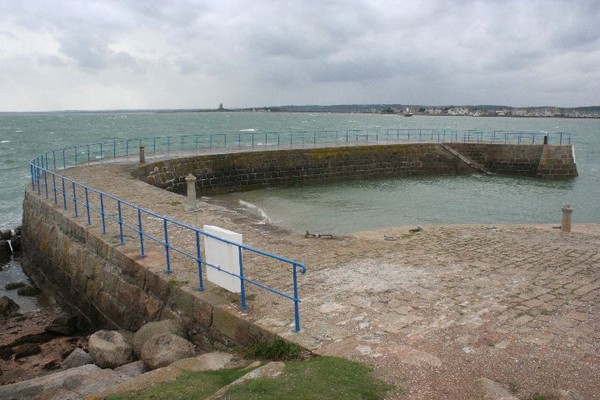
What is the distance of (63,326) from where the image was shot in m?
9.71

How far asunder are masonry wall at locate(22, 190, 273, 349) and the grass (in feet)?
2.97

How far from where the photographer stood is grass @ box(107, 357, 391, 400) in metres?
4.42

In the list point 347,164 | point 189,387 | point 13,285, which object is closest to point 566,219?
point 189,387

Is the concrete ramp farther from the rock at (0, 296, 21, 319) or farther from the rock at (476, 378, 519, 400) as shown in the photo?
the rock at (476, 378, 519, 400)

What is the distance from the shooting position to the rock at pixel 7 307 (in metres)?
11.0

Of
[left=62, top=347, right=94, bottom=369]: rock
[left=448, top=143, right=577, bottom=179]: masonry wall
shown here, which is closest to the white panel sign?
[left=62, top=347, right=94, bottom=369]: rock

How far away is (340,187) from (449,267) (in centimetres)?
1800

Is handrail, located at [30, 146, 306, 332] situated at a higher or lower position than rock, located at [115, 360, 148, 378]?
higher

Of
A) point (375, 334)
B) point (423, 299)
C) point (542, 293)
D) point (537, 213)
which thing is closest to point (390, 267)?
point (423, 299)

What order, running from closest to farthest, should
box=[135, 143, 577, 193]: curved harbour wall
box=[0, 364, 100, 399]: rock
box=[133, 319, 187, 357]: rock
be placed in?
1. box=[0, 364, 100, 399]: rock
2. box=[133, 319, 187, 357]: rock
3. box=[135, 143, 577, 193]: curved harbour wall

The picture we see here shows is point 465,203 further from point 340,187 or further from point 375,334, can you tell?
point 375,334

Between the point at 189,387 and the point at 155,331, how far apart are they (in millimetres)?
1989

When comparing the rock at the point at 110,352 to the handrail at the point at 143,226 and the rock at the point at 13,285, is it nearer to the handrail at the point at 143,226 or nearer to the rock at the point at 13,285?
the handrail at the point at 143,226

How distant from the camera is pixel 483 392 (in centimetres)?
456
